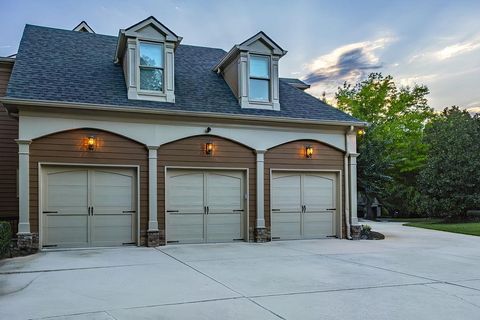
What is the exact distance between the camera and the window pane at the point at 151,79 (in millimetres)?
10711

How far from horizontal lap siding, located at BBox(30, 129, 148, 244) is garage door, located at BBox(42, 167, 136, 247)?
237mm

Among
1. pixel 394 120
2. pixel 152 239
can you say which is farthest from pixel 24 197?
pixel 394 120

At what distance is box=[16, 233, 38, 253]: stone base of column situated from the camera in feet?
29.5

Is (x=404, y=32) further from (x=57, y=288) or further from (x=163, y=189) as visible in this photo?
(x=57, y=288)

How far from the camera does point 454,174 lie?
59.5 ft

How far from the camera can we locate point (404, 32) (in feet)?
46.1

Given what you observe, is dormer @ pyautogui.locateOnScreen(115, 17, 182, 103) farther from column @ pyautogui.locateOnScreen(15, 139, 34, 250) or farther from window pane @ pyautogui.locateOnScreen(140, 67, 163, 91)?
column @ pyautogui.locateOnScreen(15, 139, 34, 250)

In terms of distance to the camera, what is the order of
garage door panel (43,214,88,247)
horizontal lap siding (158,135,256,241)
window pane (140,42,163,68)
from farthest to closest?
window pane (140,42,163,68)
horizontal lap siding (158,135,256,241)
garage door panel (43,214,88,247)

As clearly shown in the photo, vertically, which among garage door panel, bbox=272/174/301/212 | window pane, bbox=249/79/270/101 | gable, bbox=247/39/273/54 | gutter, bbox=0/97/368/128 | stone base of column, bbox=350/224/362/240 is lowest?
stone base of column, bbox=350/224/362/240

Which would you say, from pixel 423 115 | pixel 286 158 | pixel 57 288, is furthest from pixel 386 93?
pixel 57 288

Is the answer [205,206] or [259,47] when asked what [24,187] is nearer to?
[205,206]

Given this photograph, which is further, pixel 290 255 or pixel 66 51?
pixel 66 51

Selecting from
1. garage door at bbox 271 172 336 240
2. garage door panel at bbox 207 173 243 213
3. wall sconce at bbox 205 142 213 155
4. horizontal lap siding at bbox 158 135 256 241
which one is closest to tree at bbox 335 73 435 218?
garage door at bbox 271 172 336 240

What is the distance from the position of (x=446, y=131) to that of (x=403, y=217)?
7.53 meters
